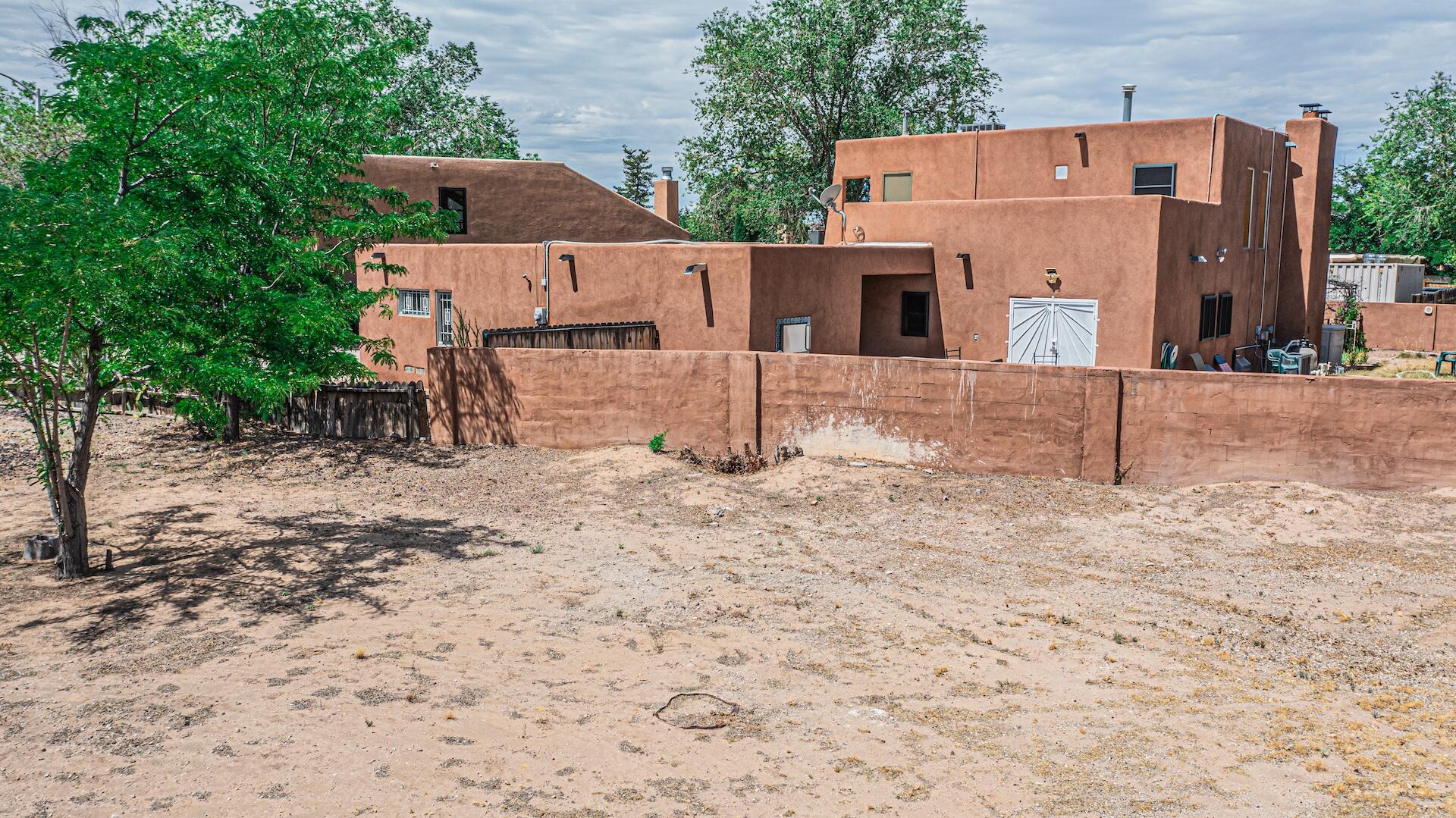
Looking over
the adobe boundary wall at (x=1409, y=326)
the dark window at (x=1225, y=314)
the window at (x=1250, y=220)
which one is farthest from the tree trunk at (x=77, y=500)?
the adobe boundary wall at (x=1409, y=326)

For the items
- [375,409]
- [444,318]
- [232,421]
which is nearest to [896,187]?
[444,318]

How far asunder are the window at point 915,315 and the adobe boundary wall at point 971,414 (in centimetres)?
781

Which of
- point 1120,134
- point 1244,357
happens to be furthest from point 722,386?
point 1244,357

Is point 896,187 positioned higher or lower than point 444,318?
higher

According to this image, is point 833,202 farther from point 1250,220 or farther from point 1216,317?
point 1250,220

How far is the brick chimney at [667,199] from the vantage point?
37781 millimetres

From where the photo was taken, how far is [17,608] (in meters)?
10.3

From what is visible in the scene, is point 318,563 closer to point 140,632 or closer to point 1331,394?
point 140,632

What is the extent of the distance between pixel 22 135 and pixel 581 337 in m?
12.3

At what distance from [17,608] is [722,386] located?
9719mm

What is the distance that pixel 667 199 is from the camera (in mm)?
37781

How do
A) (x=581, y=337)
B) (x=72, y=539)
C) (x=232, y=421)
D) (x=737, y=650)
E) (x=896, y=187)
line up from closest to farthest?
(x=737, y=650) → (x=72, y=539) → (x=232, y=421) → (x=581, y=337) → (x=896, y=187)

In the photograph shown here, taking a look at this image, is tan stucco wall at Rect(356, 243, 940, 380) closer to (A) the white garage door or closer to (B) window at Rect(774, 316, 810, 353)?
(B) window at Rect(774, 316, 810, 353)

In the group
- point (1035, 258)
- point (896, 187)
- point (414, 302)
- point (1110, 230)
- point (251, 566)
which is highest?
point (896, 187)
